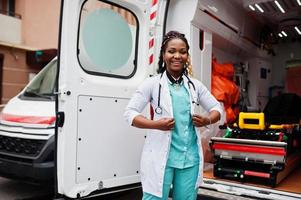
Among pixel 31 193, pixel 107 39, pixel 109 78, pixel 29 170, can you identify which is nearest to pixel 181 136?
pixel 109 78

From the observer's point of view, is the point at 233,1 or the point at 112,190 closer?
the point at 112,190

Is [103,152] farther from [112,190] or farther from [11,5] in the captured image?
[11,5]

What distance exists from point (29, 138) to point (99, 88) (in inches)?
61.0

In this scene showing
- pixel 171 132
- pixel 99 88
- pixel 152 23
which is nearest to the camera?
pixel 171 132

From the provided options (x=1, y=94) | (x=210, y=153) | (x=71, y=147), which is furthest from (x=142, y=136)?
(x=1, y=94)

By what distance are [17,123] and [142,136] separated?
1.85m

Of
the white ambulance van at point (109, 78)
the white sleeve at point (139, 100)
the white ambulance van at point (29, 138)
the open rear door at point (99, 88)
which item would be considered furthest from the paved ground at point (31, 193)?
the white sleeve at point (139, 100)

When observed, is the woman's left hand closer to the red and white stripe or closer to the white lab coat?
the white lab coat

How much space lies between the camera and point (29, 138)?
405 cm

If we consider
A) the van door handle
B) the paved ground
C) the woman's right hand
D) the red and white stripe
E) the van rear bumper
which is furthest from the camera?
the paved ground

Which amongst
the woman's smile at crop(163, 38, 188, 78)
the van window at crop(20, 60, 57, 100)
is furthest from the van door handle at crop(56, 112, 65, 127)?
the van window at crop(20, 60, 57, 100)

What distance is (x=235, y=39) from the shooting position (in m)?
5.15

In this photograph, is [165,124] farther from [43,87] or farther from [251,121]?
[43,87]

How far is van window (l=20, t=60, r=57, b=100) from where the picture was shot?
183 inches
